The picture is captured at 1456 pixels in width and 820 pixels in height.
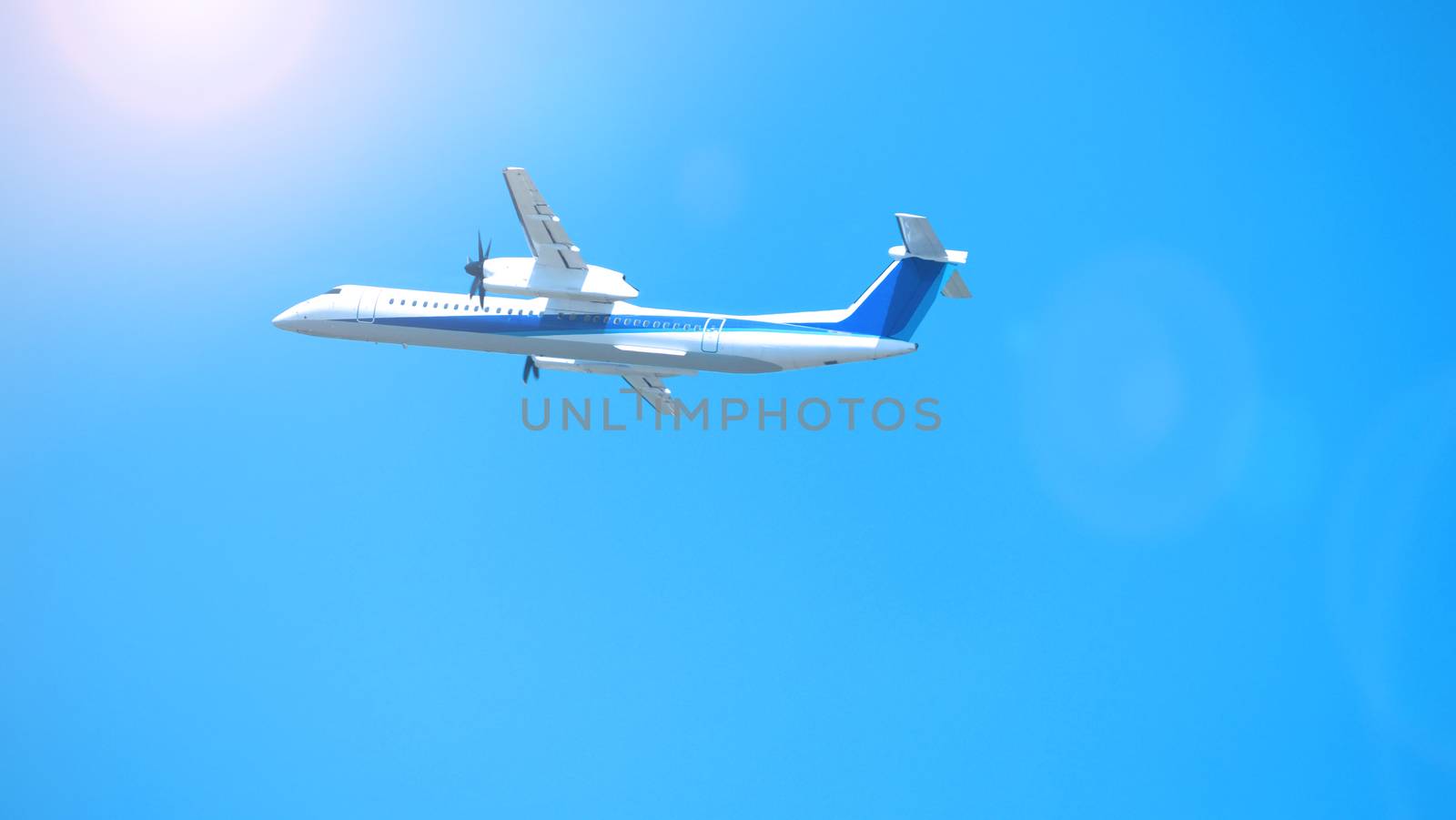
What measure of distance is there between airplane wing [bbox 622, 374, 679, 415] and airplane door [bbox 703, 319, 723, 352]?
20.3 feet

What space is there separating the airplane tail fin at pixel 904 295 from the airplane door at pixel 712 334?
3.21 m

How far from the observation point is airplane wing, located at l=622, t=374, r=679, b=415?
4728 centimetres

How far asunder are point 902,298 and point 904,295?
100mm

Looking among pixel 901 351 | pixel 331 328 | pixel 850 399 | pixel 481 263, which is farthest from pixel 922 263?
pixel 331 328

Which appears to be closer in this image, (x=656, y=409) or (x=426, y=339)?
(x=426, y=339)

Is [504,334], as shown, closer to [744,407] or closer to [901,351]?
[744,407]

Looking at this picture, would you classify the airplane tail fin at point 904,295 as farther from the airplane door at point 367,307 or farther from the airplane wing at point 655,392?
the airplane door at point 367,307

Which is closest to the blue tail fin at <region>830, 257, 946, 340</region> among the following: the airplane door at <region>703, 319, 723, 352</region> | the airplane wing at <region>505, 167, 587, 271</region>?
the airplane door at <region>703, 319, 723, 352</region>

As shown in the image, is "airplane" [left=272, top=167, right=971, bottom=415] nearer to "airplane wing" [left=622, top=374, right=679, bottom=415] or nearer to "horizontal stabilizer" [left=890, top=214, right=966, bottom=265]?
"horizontal stabilizer" [left=890, top=214, right=966, bottom=265]

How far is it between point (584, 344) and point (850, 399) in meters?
9.15

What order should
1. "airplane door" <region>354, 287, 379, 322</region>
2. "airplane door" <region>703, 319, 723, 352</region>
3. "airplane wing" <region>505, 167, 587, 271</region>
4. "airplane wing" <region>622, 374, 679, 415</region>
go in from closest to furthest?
"airplane wing" <region>505, 167, 587, 271</region>
"airplane door" <region>703, 319, 723, 352</region>
"airplane door" <region>354, 287, 379, 322</region>
"airplane wing" <region>622, 374, 679, 415</region>

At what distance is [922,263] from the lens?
136ft

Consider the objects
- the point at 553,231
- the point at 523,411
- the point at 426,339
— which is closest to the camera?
the point at 553,231

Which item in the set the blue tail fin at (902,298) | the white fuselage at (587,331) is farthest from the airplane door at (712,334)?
the blue tail fin at (902,298)
